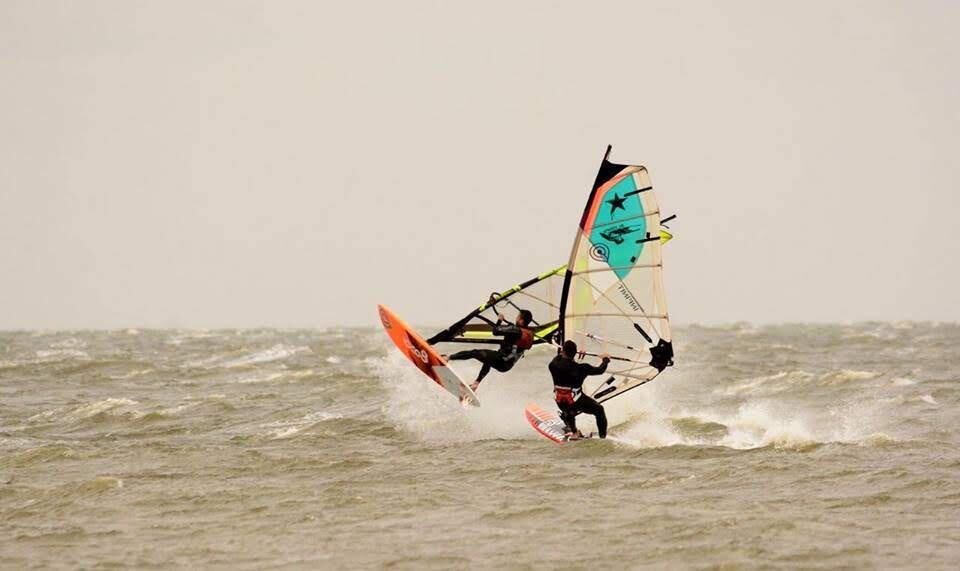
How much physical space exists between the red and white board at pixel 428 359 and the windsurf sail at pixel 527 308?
1.55ft

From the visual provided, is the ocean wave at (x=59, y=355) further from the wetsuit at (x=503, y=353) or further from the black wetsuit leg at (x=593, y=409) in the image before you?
the black wetsuit leg at (x=593, y=409)

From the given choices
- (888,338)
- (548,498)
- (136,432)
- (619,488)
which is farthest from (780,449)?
(888,338)

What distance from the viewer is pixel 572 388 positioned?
14.9m

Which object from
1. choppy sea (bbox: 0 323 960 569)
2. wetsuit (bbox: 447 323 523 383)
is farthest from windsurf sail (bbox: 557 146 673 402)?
choppy sea (bbox: 0 323 960 569)

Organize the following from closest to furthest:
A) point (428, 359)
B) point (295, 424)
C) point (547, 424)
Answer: point (428, 359) → point (547, 424) → point (295, 424)

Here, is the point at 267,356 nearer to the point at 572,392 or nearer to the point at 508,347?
the point at 508,347

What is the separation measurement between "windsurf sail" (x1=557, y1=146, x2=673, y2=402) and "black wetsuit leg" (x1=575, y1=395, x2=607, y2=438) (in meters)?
0.52

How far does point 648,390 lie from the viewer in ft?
70.1

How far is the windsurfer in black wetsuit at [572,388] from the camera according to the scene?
579 inches

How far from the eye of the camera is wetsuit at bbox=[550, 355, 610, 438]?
14.7m

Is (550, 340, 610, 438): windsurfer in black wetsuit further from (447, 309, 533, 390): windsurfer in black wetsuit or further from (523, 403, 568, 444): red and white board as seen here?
(447, 309, 533, 390): windsurfer in black wetsuit

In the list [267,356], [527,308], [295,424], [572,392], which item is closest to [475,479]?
[572,392]

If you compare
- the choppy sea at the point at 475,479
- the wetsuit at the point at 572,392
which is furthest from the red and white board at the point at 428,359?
the wetsuit at the point at 572,392

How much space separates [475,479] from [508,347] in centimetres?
294
